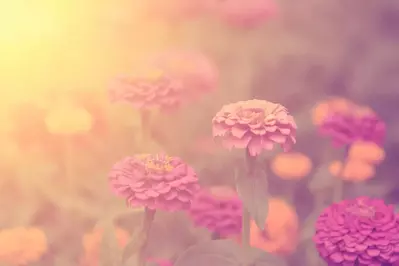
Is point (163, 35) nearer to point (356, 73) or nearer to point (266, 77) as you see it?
point (266, 77)

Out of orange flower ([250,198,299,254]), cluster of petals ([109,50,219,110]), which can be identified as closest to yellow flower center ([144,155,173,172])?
cluster of petals ([109,50,219,110])

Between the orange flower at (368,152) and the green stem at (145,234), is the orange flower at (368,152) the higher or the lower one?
the higher one

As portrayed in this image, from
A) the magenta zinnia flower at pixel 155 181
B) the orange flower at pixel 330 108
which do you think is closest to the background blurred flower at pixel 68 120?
the magenta zinnia flower at pixel 155 181

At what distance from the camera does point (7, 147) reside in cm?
128

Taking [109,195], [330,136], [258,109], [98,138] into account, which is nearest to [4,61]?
[98,138]

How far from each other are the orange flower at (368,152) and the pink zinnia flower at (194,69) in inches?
12.4

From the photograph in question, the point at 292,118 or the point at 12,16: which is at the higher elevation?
the point at 12,16

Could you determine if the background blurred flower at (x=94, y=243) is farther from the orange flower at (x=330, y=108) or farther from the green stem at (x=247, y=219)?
the orange flower at (x=330, y=108)

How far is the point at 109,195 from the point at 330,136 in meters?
0.47

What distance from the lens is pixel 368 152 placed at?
4.22 feet

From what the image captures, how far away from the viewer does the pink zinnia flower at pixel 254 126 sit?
1.21 meters

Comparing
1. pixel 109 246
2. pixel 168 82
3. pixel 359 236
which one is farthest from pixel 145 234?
pixel 359 236

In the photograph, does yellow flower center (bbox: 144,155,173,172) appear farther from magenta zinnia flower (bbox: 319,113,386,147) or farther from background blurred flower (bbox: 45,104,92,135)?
magenta zinnia flower (bbox: 319,113,386,147)

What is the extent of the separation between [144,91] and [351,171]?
18.0 inches
